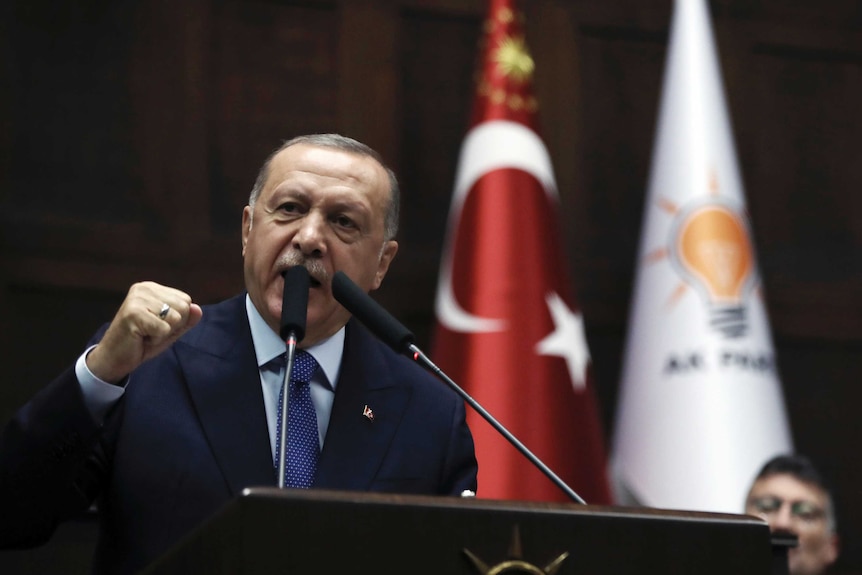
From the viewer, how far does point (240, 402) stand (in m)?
2.04

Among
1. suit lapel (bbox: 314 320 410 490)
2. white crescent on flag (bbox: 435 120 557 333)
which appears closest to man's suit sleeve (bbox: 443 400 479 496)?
suit lapel (bbox: 314 320 410 490)

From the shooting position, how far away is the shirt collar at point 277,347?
2152 mm

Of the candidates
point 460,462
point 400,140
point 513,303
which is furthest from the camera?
point 400,140

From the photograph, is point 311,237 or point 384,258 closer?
point 311,237

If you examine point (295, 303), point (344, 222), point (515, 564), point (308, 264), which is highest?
point (344, 222)

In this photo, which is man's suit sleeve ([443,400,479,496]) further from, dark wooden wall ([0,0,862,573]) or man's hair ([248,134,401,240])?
dark wooden wall ([0,0,862,573])

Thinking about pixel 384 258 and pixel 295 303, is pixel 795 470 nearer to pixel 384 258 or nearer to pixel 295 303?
pixel 384 258

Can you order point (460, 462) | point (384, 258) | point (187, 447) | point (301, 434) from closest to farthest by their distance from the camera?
point (187, 447) → point (301, 434) → point (460, 462) → point (384, 258)

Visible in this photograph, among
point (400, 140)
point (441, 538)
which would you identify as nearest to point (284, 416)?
point (441, 538)

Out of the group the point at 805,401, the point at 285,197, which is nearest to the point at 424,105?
the point at 805,401

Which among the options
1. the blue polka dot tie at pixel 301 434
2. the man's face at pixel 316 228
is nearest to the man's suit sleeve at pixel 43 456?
the blue polka dot tie at pixel 301 434

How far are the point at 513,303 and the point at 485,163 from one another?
0.48 m

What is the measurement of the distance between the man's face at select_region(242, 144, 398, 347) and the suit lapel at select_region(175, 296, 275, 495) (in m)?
0.07

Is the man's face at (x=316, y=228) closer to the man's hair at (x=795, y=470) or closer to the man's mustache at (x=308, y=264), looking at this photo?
the man's mustache at (x=308, y=264)
